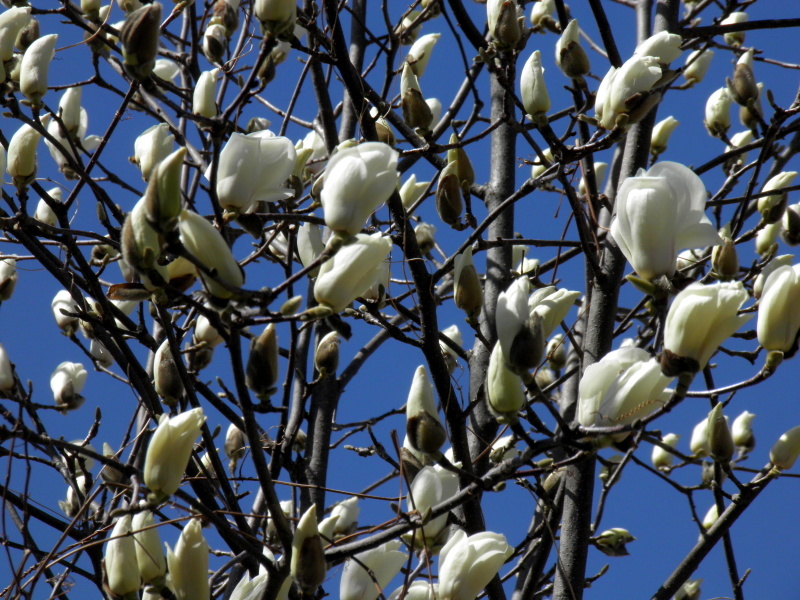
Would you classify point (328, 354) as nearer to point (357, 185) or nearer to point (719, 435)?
point (357, 185)

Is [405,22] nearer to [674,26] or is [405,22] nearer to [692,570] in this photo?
[674,26]

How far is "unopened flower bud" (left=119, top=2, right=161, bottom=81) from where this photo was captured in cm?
105

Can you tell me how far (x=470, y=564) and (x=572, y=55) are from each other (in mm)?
868

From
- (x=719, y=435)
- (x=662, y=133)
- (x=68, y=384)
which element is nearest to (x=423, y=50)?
(x=662, y=133)

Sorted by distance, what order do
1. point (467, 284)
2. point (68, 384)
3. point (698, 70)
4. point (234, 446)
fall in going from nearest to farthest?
point (467, 284) → point (234, 446) → point (68, 384) → point (698, 70)

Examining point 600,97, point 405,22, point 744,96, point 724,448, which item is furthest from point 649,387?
point 405,22

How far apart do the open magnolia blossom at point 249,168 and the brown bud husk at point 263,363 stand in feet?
0.54

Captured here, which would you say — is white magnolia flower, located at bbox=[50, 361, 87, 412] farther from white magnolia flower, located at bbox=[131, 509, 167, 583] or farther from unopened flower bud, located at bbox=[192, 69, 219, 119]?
white magnolia flower, located at bbox=[131, 509, 167, 583]

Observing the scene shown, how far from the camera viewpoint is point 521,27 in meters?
1.53

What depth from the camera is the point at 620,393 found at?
975mm

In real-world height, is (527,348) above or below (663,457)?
below

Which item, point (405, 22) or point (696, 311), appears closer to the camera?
point (696, 311)

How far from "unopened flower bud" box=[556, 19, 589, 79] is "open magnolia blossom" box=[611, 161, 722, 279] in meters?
0.54

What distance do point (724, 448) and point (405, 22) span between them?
5.49ft
